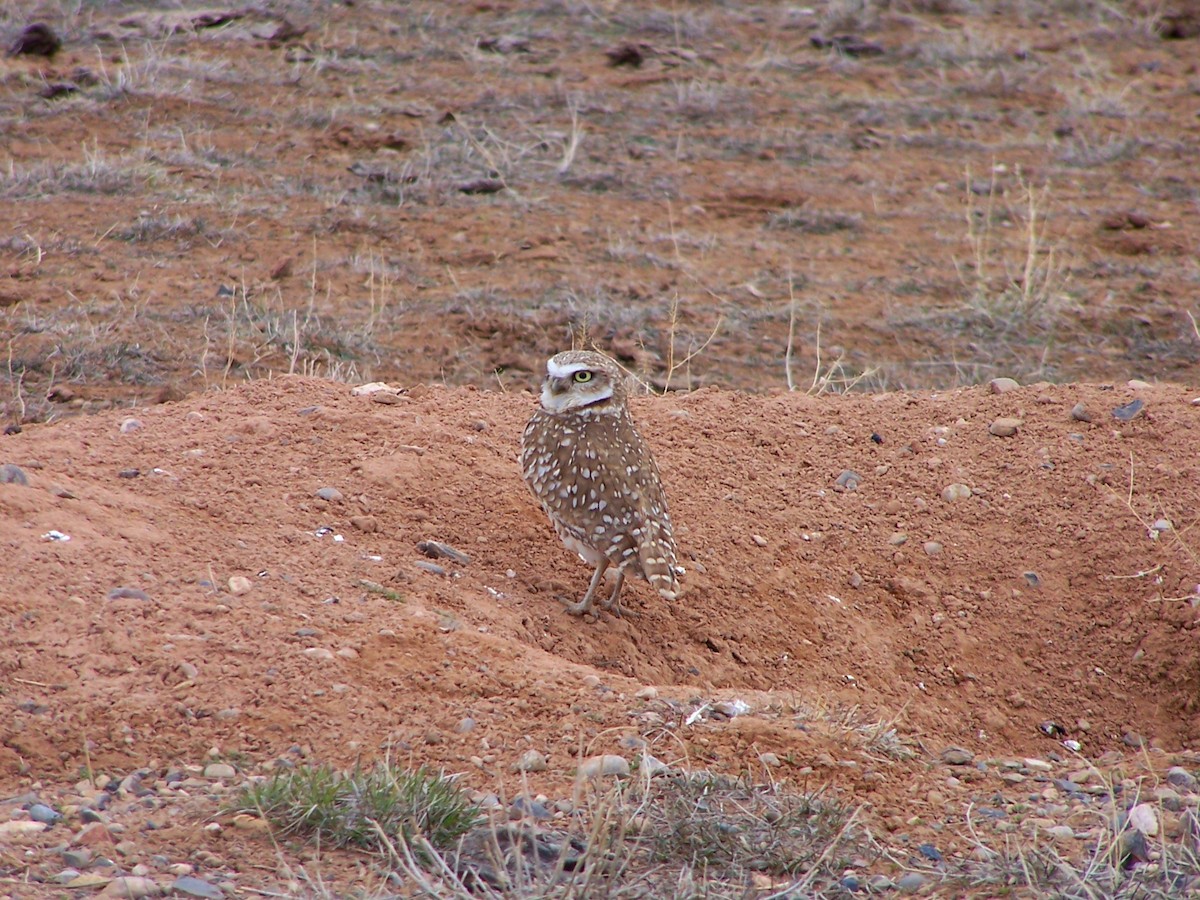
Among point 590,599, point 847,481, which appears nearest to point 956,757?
point 590,599

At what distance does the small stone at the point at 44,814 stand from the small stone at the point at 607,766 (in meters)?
1.50

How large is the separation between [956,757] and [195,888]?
2582 mm

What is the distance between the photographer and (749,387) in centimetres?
903

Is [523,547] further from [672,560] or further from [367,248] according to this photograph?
[367,248]

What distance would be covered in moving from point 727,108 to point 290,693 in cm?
1181

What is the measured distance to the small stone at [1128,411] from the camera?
6555mm

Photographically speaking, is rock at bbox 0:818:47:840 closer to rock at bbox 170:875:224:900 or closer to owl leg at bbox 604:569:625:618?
rock at bbox 170:875:224:900

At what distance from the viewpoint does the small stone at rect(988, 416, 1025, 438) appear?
6582 millimetres

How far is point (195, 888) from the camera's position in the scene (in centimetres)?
317

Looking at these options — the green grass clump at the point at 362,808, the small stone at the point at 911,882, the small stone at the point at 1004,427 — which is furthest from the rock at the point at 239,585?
the small stone at the point at 1004,427

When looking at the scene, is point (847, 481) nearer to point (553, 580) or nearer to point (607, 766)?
point (553, 580)

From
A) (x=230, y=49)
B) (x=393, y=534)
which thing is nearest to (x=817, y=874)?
(x=393, y=534)

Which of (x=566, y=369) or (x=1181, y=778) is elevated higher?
(x=566, y=369)

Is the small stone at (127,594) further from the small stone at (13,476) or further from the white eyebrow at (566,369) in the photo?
the white eyebrow at (566,369)
